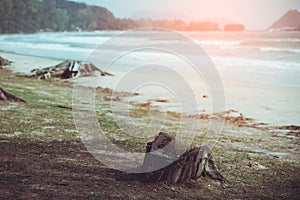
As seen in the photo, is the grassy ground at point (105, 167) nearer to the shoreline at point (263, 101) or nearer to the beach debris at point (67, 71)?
the shoreline at point (263, 101)

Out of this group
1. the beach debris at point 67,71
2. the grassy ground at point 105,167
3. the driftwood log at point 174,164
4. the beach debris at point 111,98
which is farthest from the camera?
the beach debris at point 67,71

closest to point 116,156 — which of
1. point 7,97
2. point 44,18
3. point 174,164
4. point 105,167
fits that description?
point 105,167

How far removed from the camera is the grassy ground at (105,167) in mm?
5582

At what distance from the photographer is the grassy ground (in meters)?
5.58

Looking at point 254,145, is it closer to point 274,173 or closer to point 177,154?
point 274,173

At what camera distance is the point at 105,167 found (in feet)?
22.1

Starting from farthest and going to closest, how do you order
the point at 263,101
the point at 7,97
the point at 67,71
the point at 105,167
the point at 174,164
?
the point at 67,71 < the point at 263,101 < the point at 7,97 < the point at 105,167 < the point at 174,164

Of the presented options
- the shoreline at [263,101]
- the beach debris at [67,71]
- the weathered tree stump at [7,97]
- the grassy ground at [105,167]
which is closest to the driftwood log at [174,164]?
the grassy ground at [105,167]

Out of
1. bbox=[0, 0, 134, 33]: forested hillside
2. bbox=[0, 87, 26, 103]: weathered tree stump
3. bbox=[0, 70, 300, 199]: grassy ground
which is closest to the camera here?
bbox=[0, 70, 300, 199]: grassy ground

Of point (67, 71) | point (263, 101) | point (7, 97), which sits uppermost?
point (7, 97)

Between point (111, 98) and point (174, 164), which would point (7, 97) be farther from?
point (174, 164)

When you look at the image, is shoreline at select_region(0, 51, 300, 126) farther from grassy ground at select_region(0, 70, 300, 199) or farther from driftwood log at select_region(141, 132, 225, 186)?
driftwood log at select_region(141, 132, 225, 186)

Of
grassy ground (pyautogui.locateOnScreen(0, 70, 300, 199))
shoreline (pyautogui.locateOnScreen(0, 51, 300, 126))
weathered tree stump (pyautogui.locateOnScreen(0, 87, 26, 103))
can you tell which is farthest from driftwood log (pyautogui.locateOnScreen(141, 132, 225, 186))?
weathered tree stump (pyautogui.locateOnScreen(0, 87, 26, 103))

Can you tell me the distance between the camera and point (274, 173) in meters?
7.12
